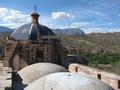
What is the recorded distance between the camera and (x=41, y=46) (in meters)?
22.7

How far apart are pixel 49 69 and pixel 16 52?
11.4 meters

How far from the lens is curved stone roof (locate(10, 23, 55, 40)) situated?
79.2ft

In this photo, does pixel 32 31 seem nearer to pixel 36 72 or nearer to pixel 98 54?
pixel 36 72

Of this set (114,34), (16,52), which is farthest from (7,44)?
(114,34)

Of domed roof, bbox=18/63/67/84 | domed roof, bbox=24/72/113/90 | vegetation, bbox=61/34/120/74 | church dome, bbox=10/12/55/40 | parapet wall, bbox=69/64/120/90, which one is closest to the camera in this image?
domed roof, bbox=24/72/113/90

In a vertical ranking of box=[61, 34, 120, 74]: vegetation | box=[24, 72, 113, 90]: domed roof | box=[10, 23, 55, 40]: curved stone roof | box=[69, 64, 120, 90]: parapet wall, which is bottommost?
box=[61, 34, 120, 74]: vegetation

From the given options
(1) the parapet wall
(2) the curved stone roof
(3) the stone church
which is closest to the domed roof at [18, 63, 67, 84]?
(1) the parapet wall

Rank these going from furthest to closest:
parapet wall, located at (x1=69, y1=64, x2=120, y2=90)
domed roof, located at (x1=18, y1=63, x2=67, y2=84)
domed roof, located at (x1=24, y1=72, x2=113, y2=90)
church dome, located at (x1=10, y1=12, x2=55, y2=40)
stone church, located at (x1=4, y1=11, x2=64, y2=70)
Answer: church dome, located at (x1=10, y1=12, x2=55, y2=40) < stone church, located at (x1=4, y1=11, x2=64, y2=70) < domed roof, located at (x1=18, y1=63, x2=67, y2=84) < parapet wall, located at (x1=69, y1=64, x2=120, y2=90) < domed roof, located at (x1=24, y1=72, x2=113, y2=90)

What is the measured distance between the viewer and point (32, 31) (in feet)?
80.1

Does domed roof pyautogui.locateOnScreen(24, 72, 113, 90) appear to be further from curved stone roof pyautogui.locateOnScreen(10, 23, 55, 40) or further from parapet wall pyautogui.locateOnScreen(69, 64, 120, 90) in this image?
curved stone roof pyautogui.locateOnScreen(10, 23, 55, 40)

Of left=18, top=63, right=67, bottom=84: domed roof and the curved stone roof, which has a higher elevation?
the curved stone roof

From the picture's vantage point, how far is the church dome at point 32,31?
2411 cm

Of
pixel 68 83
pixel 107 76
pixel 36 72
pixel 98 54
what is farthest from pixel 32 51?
pixel 98 54

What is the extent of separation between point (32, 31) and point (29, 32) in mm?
229
